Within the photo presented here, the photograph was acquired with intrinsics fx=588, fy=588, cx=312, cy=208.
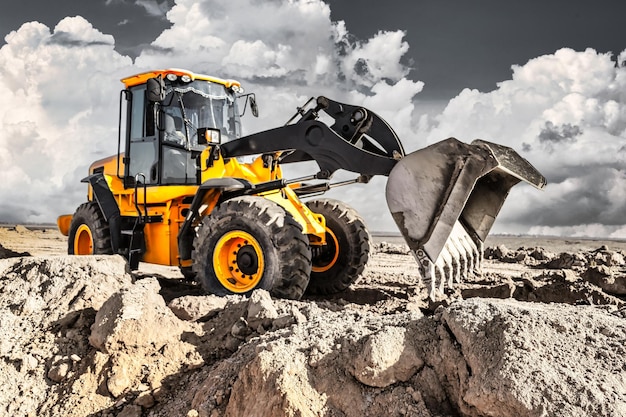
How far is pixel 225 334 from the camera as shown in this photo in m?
4.62

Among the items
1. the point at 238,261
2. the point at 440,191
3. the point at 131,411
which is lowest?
the point at 131,411

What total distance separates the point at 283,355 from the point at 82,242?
692 cm

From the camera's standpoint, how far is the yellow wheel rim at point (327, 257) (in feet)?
26.2

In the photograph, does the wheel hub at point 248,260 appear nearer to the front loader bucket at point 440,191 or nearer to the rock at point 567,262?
the front loader bucket at point 440,191

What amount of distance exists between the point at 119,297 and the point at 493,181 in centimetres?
387

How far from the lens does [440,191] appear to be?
18.0 ft

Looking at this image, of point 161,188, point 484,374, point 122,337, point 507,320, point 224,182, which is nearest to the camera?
point 484,374

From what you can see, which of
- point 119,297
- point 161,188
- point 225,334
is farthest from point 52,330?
point 161,188

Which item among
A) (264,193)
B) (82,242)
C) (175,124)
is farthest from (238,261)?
(82,242)

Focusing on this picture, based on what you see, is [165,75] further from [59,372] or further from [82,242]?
[59,372]

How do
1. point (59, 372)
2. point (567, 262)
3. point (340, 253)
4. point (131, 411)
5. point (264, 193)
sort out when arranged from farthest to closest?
1. point (567, 262)
2. point (340, 253)
3. point (264, 193)
4. point (59, 372)
5. point (131, 411)

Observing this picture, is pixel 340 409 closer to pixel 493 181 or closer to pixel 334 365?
pixel 334 365

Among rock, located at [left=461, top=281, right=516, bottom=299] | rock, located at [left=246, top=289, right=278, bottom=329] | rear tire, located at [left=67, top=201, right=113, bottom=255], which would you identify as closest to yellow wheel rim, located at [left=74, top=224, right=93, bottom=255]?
rear tire, located at [left=67, top=201, right=113, bottom=255]

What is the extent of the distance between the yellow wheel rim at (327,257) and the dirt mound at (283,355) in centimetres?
282
